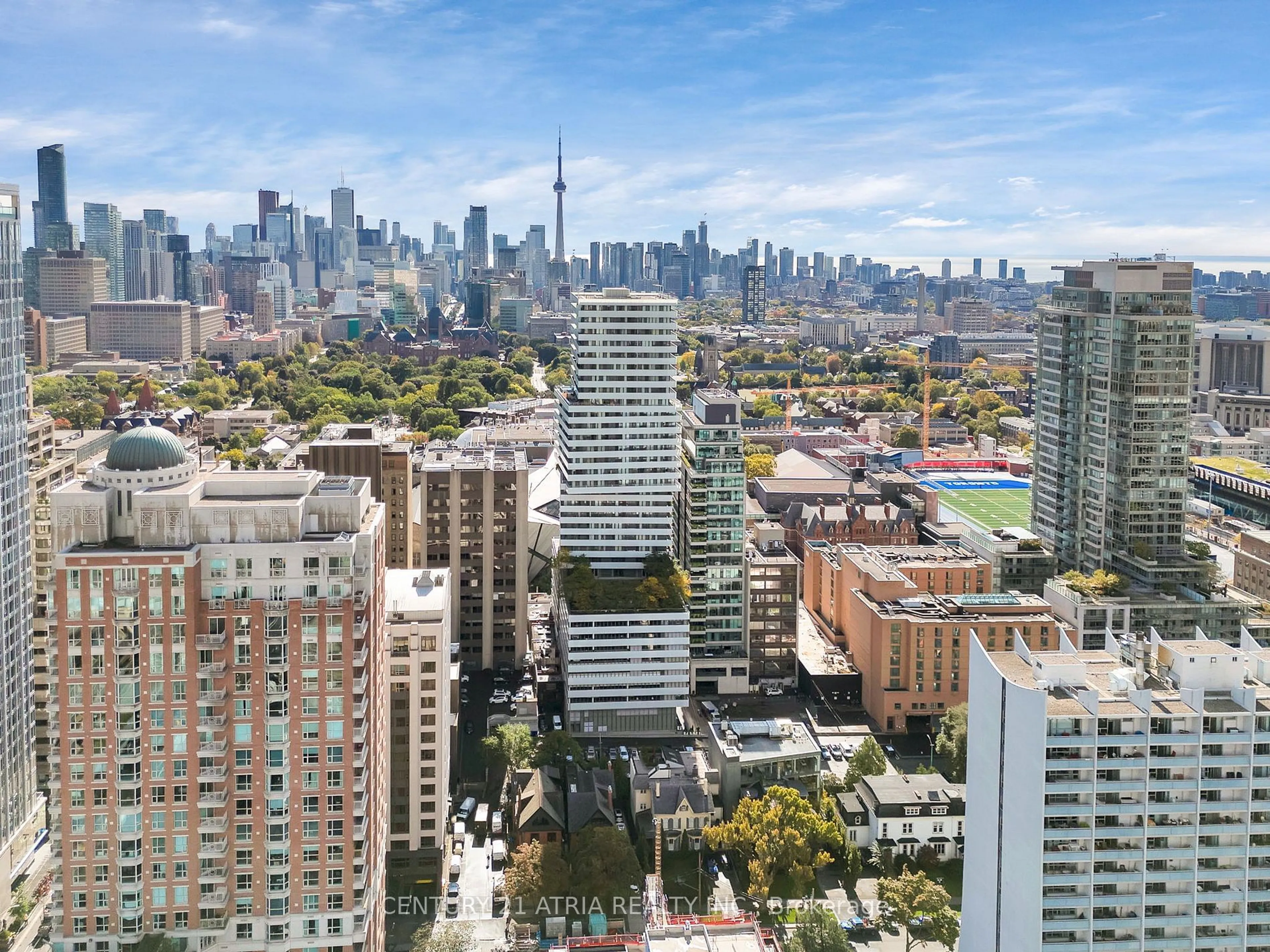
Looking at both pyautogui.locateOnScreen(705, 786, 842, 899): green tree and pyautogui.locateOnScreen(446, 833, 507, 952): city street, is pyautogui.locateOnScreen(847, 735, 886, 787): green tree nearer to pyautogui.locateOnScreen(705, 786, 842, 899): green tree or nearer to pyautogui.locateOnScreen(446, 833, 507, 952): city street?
pyautogui.locateOnScreen(705, 786, 842, 899): green tree

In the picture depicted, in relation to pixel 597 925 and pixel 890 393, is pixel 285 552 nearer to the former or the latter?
pixel 597 925

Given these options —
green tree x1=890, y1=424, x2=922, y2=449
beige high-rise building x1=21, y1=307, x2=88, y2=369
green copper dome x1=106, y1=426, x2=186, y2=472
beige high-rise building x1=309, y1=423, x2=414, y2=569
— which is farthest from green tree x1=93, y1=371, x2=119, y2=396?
green copper dome x1=106, y1=426, x2=186, y2=472

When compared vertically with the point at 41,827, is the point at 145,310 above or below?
above

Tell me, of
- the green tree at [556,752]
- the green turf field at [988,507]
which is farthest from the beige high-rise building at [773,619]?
the green turf field at [988,507]

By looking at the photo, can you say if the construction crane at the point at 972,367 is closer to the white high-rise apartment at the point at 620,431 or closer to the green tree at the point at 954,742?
the white high-rise apartment at the point at 620,431

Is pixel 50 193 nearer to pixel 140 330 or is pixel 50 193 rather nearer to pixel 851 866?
pixel 140 330

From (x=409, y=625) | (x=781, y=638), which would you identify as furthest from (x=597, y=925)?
(x=781, y=638)
